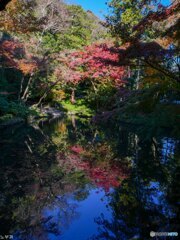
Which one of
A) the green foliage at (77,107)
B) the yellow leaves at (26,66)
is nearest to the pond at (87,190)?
the yellow leaves at (26,66)

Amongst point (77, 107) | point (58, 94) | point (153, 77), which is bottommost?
point (77, 107)

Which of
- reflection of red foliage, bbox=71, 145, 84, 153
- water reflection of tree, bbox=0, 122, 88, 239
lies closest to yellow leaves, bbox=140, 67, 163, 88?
water reflection of tree, bbox=0, 122, 88, 239

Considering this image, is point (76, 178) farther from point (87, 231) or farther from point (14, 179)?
point (87, 231)

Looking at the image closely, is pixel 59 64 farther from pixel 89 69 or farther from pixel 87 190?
pixel 87 190

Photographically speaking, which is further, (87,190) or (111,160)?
(111,160)

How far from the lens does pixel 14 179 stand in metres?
6.27

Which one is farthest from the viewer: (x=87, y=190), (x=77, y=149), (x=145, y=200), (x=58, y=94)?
(x=58, y=94)

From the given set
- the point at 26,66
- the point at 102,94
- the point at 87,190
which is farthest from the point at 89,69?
the point at 87,190

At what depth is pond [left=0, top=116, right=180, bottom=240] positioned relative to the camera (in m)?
4.10

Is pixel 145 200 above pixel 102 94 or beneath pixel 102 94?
beneath

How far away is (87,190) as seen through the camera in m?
5.91

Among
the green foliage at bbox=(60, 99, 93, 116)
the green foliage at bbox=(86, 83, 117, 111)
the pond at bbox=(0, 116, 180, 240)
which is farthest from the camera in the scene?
the green foliage at bbox=(60, 99, 93, 116)

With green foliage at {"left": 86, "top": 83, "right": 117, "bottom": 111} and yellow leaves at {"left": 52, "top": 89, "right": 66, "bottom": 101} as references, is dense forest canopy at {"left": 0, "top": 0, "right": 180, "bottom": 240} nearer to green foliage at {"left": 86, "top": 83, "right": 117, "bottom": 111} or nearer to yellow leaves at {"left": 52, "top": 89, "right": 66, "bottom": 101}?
green foliage at {"left": 86, "top": 83, "right": 117, "bottom": 111}

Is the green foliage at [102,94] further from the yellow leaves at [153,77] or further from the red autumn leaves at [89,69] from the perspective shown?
the yellow leaves at [153,77]
